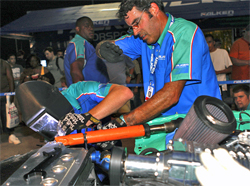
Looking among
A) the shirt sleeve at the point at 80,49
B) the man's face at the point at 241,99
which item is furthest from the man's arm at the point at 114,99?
the man's face at the point at 241,99

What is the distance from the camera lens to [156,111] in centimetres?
143

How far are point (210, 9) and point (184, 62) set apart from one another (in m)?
5.76

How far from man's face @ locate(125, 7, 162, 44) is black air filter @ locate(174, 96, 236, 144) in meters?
0.94

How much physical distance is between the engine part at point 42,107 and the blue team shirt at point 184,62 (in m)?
0.72

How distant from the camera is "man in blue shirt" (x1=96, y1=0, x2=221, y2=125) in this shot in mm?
1455

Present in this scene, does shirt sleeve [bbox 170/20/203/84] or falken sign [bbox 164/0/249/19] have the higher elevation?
falken sign [bbox 164/0/249/19]

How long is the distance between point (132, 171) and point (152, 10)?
1.28 m

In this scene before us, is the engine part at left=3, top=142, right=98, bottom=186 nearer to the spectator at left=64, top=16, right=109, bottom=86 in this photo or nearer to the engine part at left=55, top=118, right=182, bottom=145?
the engine part at left=55, top=118, right=182, bottom=145

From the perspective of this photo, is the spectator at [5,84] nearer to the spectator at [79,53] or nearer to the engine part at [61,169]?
the spectator at [79,53]

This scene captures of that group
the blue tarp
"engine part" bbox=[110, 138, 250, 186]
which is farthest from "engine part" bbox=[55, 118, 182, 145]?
the blue tarp

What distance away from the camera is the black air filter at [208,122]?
34.5 inches

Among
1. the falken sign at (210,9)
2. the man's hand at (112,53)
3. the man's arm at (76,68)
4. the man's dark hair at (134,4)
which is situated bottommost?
the man's arm at (76,68)

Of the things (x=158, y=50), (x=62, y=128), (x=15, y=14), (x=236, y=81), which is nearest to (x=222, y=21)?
(x=236, y=81)

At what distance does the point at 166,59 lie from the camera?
1.65 metres
